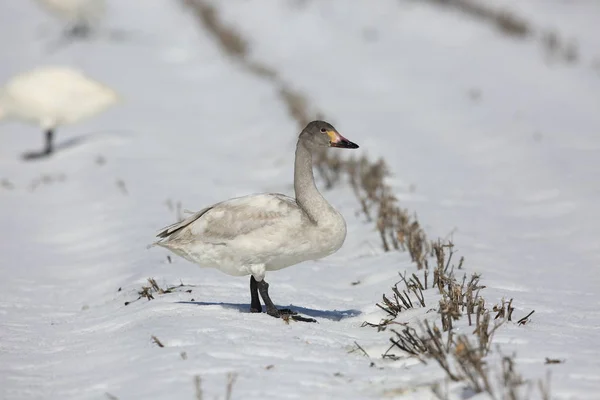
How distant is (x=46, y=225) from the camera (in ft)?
30.2

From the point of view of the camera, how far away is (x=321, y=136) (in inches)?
213

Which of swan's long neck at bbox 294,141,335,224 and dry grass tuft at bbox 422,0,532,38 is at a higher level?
dry grass tuft at bbox 422,0,532,38

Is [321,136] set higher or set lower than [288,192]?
lower

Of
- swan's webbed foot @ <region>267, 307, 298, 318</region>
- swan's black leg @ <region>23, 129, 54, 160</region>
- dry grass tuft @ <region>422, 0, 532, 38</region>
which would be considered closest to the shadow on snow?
swan's webbed foot @ <region>267, 307, 298, 318</region>

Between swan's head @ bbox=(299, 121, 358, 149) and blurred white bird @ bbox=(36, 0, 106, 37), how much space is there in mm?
18068

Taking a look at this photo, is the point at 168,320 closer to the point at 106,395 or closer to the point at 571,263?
the point at 106,395

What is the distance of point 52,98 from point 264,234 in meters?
8.27

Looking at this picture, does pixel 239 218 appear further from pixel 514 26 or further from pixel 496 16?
pixel 496 16

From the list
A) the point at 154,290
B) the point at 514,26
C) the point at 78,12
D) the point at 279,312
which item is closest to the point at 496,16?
the point at 514,26

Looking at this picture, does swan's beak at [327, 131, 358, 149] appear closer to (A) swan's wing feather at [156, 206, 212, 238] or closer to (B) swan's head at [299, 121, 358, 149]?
(B) swan's head at [299, 121, 358, 149]

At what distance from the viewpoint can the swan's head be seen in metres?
5.38

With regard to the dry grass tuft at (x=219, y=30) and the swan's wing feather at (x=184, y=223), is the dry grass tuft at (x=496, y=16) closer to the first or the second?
the dry grass tuft at (x=219, y=30)

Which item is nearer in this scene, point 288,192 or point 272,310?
point 272,310

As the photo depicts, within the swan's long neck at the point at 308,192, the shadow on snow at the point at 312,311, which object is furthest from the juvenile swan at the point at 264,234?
the shadow on snow at the point at 312,311
